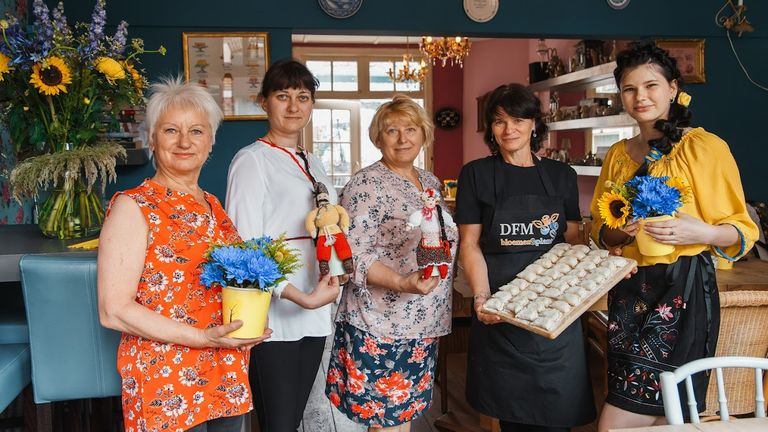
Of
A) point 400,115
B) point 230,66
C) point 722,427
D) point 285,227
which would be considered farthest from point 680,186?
point 230,66

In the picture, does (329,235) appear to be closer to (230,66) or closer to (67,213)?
(67,213)

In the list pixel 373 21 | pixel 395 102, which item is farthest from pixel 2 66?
pixel 373 21

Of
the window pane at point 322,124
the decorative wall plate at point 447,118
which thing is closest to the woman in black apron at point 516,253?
the decorative wall plate at point 447,118

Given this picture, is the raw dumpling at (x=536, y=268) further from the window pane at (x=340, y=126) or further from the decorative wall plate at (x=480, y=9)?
the window pane at (x=340, y=126)

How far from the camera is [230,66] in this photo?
4152mm

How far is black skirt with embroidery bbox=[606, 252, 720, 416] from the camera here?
1.77 m

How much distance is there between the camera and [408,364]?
1.96m

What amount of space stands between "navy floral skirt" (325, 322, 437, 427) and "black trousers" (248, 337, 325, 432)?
0.56ft

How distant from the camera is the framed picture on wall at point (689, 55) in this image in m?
4.55

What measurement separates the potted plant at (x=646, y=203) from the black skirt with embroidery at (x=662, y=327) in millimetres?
104

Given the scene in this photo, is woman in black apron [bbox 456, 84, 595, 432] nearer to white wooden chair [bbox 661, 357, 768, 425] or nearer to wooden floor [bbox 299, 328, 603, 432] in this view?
white wooden chair [bbox 661, 357, 768, 425]

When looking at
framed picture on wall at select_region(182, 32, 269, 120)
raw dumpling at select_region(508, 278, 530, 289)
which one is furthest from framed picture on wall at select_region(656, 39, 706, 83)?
raw dumpling at select_region(508, 278, 530, 289)

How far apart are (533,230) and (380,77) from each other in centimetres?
814

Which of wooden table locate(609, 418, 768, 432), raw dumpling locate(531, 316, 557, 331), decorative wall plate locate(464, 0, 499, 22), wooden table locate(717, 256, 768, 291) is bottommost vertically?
wooden table locate(717, 256, 768, 291)
